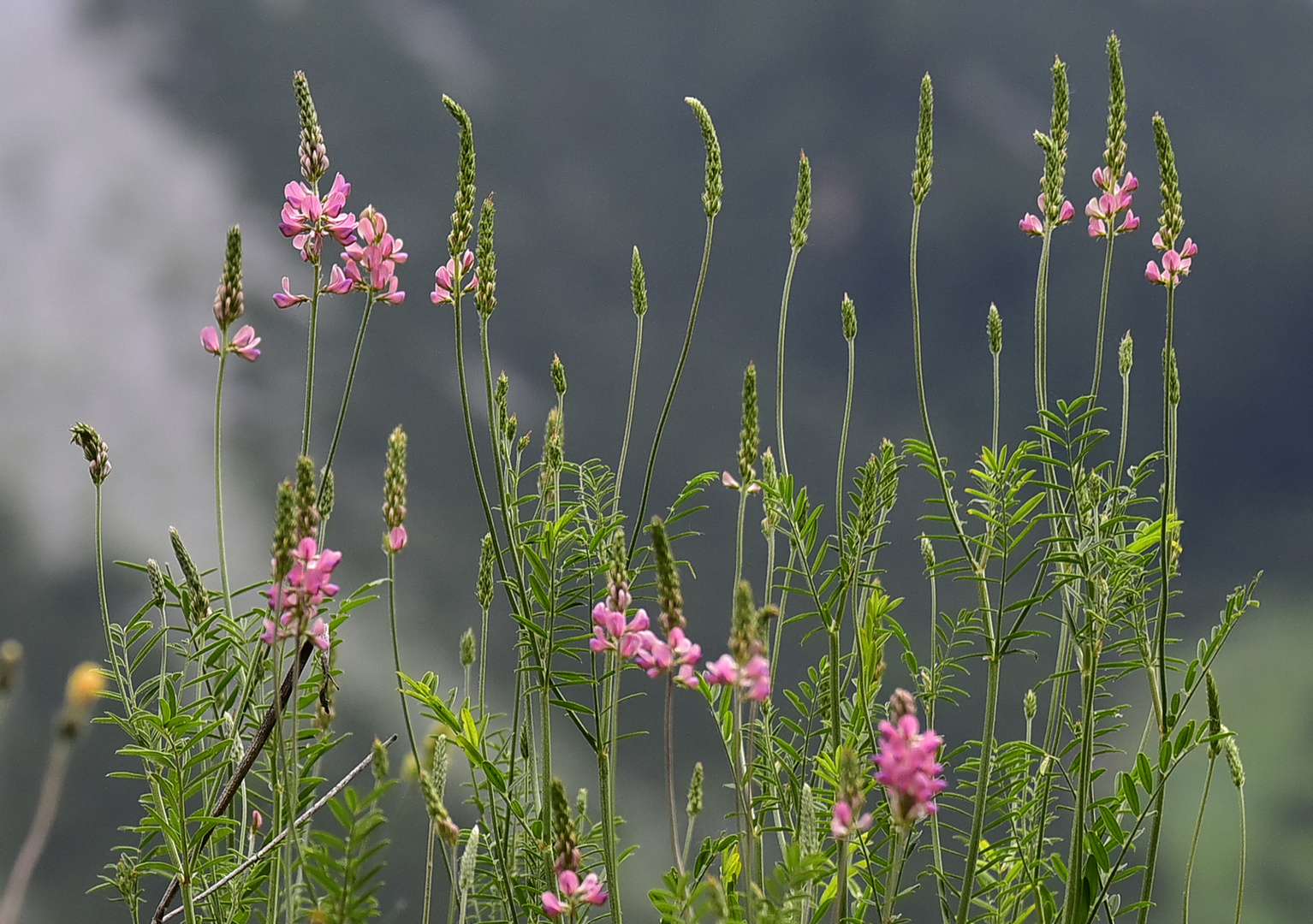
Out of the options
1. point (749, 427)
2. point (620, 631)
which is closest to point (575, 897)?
point (620, 631)

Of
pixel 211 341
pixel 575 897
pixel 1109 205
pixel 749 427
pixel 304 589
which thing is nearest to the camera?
pixel 304 589

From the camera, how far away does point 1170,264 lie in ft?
4.92

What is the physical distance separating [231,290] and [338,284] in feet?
0.72

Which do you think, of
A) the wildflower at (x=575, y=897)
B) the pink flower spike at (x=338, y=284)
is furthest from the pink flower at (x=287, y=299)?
the wildflower at (x=575, y=897)

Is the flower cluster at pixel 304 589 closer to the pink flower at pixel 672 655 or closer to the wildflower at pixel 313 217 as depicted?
the pink flower at pixel 672 655

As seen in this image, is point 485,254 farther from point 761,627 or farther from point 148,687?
point 148,687

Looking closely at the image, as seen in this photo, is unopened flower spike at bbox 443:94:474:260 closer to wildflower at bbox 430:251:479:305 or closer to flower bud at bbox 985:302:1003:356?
wildflower at bbox 430:251:479:305

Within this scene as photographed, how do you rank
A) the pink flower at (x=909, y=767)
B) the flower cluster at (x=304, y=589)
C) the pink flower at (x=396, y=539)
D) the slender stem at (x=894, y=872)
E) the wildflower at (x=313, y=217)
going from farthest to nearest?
the wildflower at (x=313, y=217), the slender stem at (x=894, y=872), the pink flower at (x=396, y=539), the flower cluster at (x=304, y=589), the pink flower at (x=909, y=767)

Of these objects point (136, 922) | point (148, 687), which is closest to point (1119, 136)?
point (148, 687)

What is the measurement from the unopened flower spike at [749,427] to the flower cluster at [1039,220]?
2.46ft

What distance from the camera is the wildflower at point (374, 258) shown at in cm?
→ 153

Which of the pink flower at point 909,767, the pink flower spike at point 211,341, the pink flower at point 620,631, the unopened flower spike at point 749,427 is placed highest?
the pink flower spike at point 211,341

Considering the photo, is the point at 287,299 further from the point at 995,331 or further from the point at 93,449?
the point at 995,331

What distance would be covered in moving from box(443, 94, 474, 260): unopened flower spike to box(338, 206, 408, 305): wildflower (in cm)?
16
